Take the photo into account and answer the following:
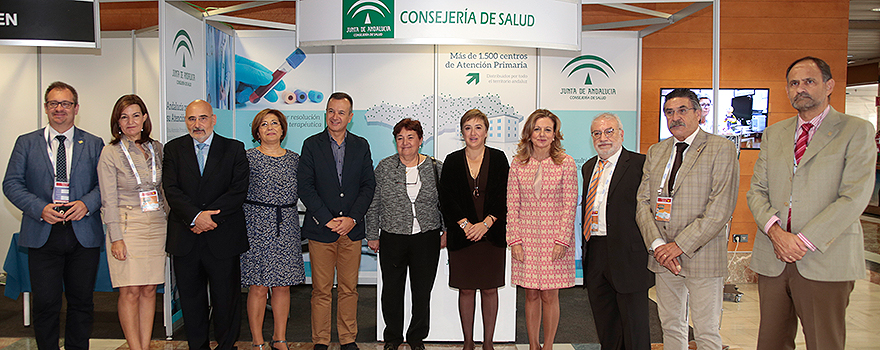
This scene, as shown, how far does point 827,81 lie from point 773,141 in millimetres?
363

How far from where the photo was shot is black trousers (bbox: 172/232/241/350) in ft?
10.4

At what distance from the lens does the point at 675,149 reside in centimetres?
282

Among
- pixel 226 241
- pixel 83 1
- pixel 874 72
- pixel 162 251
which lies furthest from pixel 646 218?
pixel 874 72

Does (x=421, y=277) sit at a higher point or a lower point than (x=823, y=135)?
lower

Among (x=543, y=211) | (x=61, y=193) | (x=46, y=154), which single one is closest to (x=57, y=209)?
(x=61, y=193)

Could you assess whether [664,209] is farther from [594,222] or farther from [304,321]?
[304,321]

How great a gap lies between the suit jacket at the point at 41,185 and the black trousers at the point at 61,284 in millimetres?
61

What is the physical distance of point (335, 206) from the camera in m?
3.32

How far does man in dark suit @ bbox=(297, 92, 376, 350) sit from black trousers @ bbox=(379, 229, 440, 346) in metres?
0.22

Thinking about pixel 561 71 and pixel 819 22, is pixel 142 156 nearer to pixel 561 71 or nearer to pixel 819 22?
pixel 561 71

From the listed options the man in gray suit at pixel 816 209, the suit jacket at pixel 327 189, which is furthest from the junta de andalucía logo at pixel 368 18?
the man in gray suit at pixel 816 209

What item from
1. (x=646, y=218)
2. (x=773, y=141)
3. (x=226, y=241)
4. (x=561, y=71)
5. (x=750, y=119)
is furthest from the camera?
(x=750, y=119)

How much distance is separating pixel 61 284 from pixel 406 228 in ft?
7.23

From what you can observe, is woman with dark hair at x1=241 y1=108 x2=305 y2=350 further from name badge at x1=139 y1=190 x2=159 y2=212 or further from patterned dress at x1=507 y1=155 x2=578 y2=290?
patterned dress at x1=507 y1=155 x2=578 y2=290
